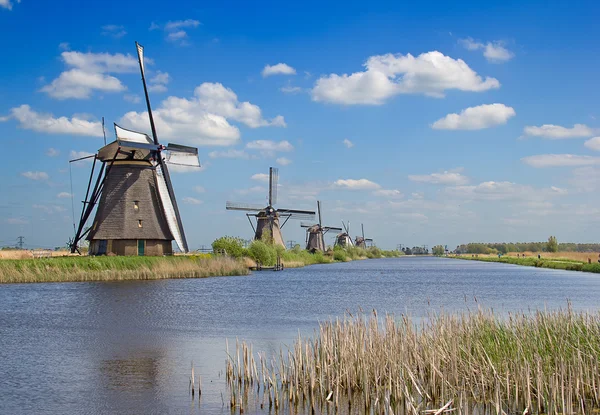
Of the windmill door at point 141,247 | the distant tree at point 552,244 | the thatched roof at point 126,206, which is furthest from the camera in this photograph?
the distant tree at point 552,244

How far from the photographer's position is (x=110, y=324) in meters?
16.4

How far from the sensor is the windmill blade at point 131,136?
34906mm

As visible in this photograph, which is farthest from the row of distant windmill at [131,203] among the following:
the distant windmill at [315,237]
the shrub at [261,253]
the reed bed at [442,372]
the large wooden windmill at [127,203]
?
the distant windmill at [315,237]

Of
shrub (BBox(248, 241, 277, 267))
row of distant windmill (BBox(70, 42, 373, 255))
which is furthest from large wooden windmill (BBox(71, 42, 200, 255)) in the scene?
shrub (BBox(248, 241, 277, 267))

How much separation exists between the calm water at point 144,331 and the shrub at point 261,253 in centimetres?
2022

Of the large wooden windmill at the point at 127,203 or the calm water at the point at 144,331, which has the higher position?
the large wooden windmill at the point at 127,203

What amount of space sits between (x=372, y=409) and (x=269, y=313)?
37.6 ft

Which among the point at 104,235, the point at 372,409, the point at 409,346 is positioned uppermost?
the point at 104,235

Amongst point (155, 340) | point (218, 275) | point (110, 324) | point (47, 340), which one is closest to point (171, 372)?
point (155, 340)

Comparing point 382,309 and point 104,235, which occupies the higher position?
point 104,235

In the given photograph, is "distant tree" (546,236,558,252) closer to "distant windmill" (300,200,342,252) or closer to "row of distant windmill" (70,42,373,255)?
"distant windmill" (300,200,342,252)

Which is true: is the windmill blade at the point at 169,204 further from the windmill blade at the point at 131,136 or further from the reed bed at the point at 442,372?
the reed bed at the point at 442,372

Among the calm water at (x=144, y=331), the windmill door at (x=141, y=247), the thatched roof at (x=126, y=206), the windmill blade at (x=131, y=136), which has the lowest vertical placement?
the calm water at (x=144, y=331)

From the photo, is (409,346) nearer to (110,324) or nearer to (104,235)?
(110,324)
